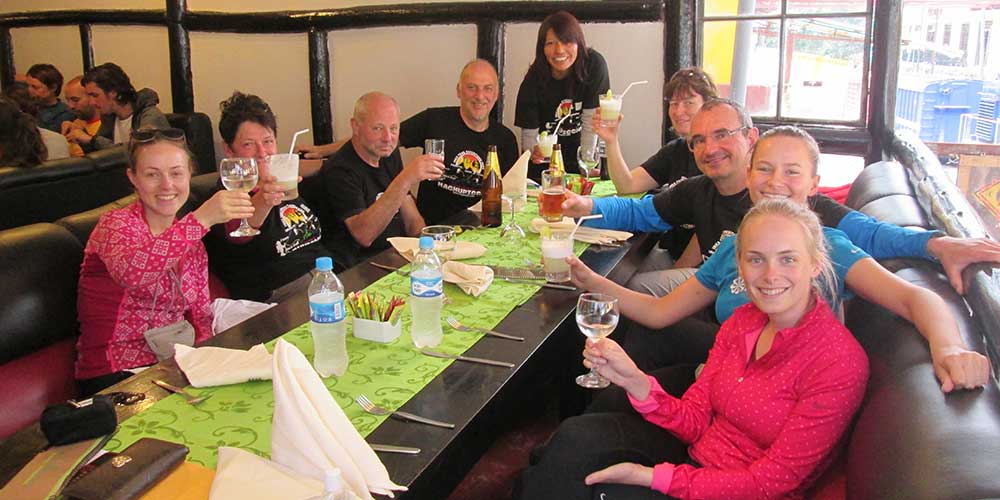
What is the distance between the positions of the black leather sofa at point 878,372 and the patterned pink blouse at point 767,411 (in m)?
0.06

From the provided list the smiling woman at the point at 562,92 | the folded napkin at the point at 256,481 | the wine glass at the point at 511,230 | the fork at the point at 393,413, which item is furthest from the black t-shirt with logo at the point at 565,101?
the folded napkin at the point at 256,481

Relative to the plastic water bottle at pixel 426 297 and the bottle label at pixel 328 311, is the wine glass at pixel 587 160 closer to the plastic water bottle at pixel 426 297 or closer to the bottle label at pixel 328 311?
the plastic water bottle at pixel 426 297

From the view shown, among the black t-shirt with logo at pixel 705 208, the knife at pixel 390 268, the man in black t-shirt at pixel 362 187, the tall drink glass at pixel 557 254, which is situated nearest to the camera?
the tall drink glass at pixel 557 254

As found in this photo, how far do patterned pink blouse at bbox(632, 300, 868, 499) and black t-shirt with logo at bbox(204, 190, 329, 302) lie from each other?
1.47 meters

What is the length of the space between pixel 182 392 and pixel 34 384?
3.26 feet

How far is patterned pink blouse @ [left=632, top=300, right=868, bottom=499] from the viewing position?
57.1 inches

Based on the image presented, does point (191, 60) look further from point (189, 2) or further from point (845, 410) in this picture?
point (845, 410)

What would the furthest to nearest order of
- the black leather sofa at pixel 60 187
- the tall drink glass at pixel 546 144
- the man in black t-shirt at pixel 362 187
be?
the black leather sofa at pixel 60 187
the tall drink glass at pixel 546 144
the man in black t-shirt at pixel 362 187

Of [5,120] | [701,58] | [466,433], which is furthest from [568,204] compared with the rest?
[5,120]

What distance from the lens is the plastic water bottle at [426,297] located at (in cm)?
168

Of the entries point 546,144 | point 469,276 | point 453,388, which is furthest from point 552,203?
point 453,388

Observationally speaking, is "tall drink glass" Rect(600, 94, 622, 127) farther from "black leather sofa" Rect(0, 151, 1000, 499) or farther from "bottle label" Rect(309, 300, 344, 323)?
"bottle label" Rect(309, 300, 344, 323)

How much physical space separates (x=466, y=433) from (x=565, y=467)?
0.34 metres

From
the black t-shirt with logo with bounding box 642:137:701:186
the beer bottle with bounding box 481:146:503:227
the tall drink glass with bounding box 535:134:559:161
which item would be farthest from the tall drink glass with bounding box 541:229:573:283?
the tall drink glass with bounding box 535:134:559:161
